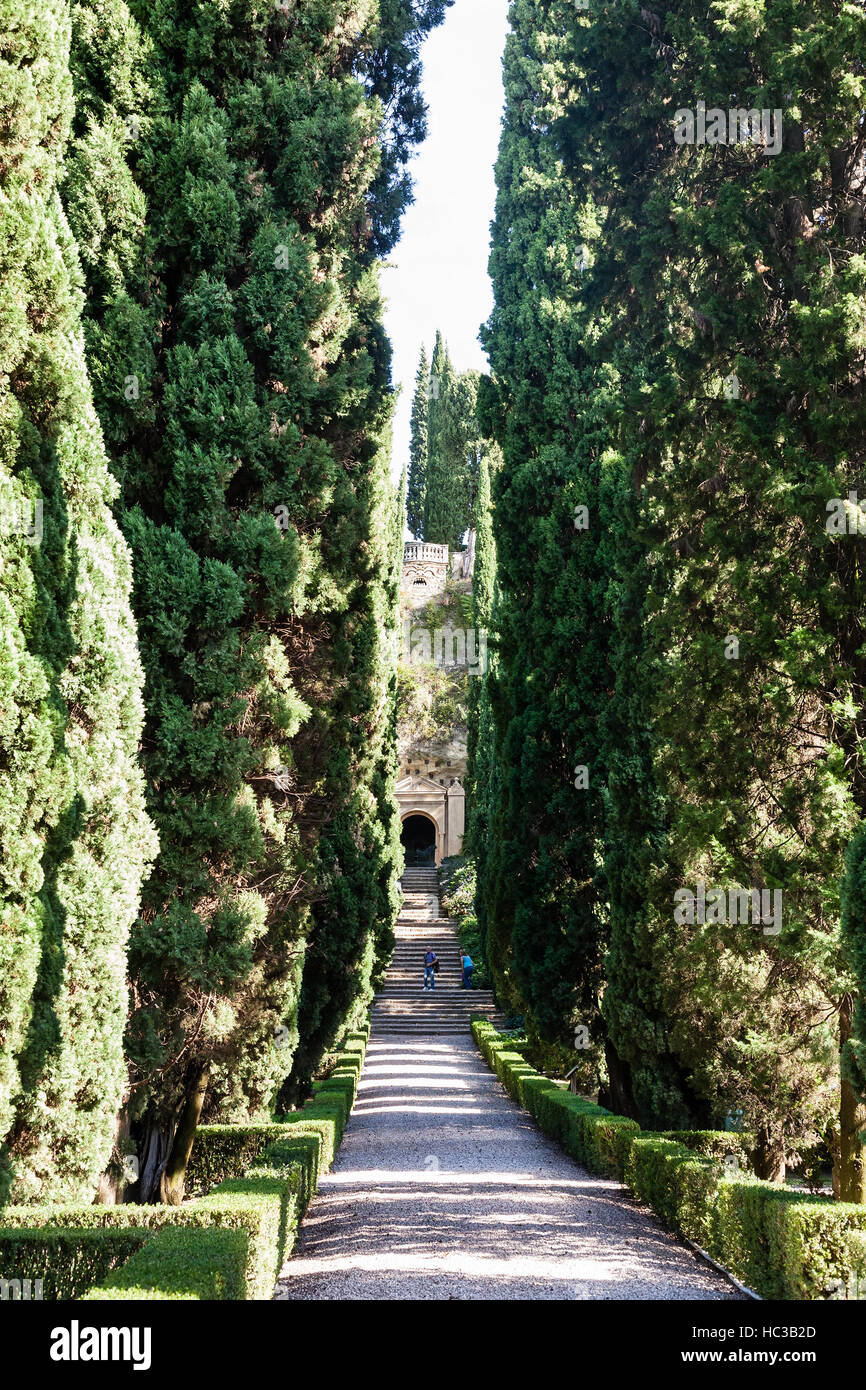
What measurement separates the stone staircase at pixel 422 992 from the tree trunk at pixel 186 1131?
590 inches

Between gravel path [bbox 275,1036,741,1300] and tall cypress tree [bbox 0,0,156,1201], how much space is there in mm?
1618

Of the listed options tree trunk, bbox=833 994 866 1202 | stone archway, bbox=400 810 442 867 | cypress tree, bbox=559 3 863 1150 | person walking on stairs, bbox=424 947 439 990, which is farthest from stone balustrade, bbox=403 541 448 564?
tree trunk, bbox=833 994 866 1202

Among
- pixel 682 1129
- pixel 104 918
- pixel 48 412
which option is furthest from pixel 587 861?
pixel 48 412

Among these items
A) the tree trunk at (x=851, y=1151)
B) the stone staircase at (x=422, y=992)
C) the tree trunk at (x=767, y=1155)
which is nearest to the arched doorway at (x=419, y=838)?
the stone staircase at (x=422, y=992)

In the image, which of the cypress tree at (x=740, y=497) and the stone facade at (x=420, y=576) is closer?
the cypress tree at (x=740, y=497)

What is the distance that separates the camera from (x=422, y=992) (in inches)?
1009

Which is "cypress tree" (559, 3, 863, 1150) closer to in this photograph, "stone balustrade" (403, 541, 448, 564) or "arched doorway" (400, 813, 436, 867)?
"arched doorway" (400, 813, 436, 867)

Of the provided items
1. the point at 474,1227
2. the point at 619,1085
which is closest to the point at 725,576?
the point at 474,1227

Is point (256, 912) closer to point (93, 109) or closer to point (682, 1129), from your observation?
point (682, 1129)

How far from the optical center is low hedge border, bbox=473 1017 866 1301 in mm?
5332

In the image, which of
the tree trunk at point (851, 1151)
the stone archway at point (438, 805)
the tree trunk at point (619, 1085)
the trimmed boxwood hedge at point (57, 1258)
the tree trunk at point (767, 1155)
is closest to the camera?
the trimmed boxwood hedge at point (57, 1258)

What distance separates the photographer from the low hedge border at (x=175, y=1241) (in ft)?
13.9

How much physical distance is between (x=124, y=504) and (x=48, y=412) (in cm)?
213

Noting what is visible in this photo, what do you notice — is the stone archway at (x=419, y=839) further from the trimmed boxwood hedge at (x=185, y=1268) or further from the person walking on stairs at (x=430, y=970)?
the trimmed boxwood hedge at (x=185, y=1268)
